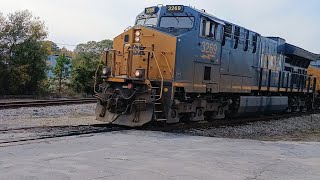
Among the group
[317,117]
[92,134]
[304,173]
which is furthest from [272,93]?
[304,173]

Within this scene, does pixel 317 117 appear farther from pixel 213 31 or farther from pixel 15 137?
pixel 15 137

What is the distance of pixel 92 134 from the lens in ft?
31.2

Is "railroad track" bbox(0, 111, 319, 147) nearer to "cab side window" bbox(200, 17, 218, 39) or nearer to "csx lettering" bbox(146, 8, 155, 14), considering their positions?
"cab side window" bbox(200, 17, 218, 39)

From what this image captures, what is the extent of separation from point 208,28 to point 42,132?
627 centimetres

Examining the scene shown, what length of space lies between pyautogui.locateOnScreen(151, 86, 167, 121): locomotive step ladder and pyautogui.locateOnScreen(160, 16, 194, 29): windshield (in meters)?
2.30

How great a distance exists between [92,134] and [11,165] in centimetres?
→ 366

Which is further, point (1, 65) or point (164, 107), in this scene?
point (1, 65)

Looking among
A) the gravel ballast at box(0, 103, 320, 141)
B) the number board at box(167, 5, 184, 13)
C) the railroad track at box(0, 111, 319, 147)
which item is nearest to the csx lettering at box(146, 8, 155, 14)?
the number board at box(167, 5, 184, 13)

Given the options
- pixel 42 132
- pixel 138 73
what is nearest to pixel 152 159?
pixel 42 132

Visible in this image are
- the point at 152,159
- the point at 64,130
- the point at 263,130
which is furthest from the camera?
the point at 263,130

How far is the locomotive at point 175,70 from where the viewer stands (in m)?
11.4

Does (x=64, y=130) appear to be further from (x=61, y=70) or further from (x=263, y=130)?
(x=61, y=70)

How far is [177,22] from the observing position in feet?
41.3

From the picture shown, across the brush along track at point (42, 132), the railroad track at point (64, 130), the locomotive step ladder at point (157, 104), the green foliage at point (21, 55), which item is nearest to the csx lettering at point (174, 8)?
the locomotive step ladder at point (157, 104)
